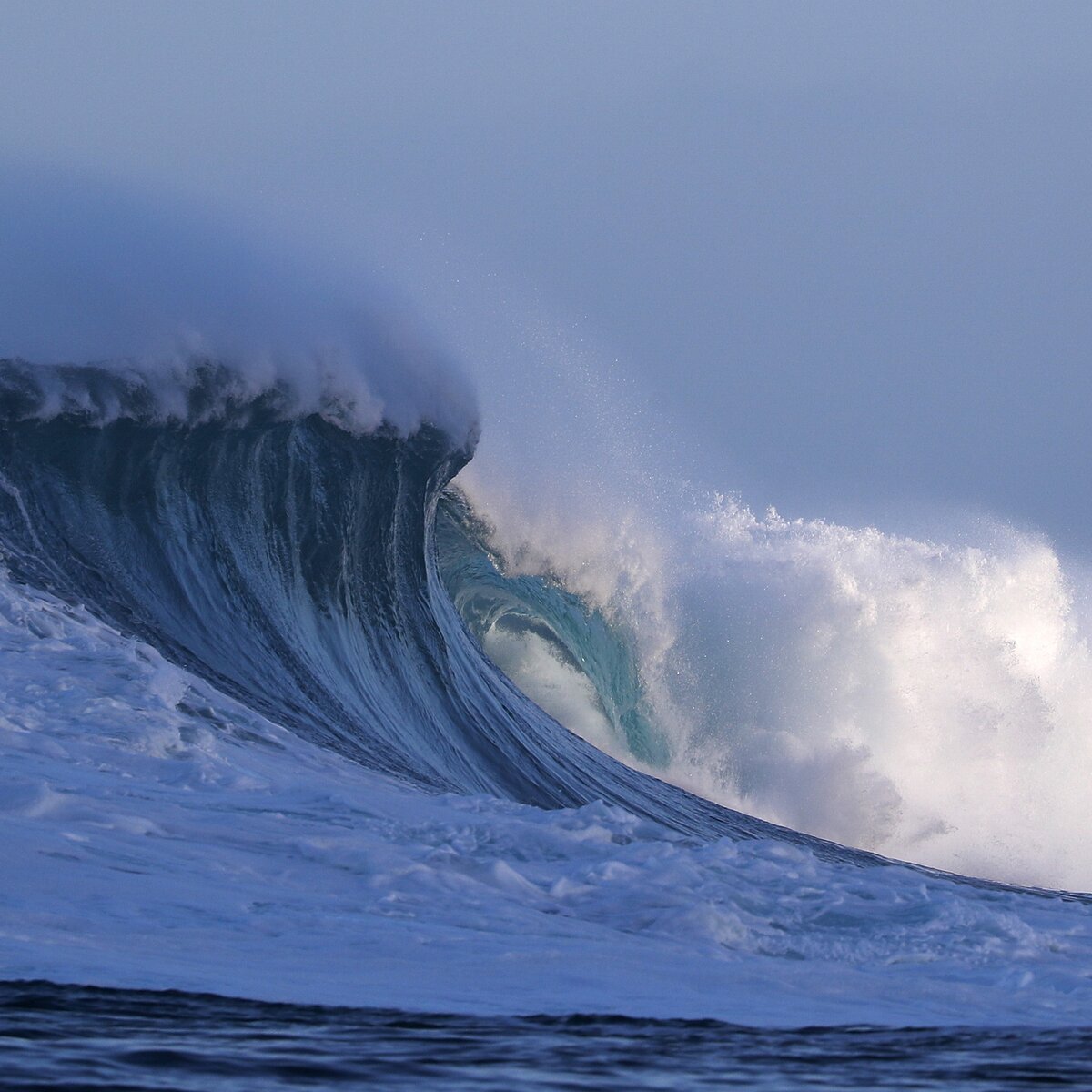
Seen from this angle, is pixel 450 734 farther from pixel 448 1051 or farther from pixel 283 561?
pixel 448 1051

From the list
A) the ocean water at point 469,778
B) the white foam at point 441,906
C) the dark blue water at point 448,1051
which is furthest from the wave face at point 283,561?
the dark blue water at point 448,1051

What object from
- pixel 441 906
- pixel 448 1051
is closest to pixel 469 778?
pixel 441 906

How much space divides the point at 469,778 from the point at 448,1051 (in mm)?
6972

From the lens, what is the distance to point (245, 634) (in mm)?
10688

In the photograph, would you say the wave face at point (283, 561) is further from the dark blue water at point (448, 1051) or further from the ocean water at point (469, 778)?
the dark blue water at point (448, 1051)

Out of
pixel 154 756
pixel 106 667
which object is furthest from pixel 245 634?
pixel 154 756

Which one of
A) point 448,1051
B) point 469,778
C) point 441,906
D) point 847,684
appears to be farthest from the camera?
point 847,684

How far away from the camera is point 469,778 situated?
1035cm

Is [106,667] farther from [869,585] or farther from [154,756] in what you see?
[869,585]

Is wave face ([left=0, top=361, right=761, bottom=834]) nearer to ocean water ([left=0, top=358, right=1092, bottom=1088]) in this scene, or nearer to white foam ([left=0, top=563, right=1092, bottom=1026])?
ocean water ([left=0, top=358, right=1092, bottom=1088])

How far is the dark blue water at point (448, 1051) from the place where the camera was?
3.09 m

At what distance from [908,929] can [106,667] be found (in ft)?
14.9

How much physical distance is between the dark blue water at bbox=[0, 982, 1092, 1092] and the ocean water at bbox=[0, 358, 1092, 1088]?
16 millimetres

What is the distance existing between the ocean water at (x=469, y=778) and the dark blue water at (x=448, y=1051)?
2 centimetres
